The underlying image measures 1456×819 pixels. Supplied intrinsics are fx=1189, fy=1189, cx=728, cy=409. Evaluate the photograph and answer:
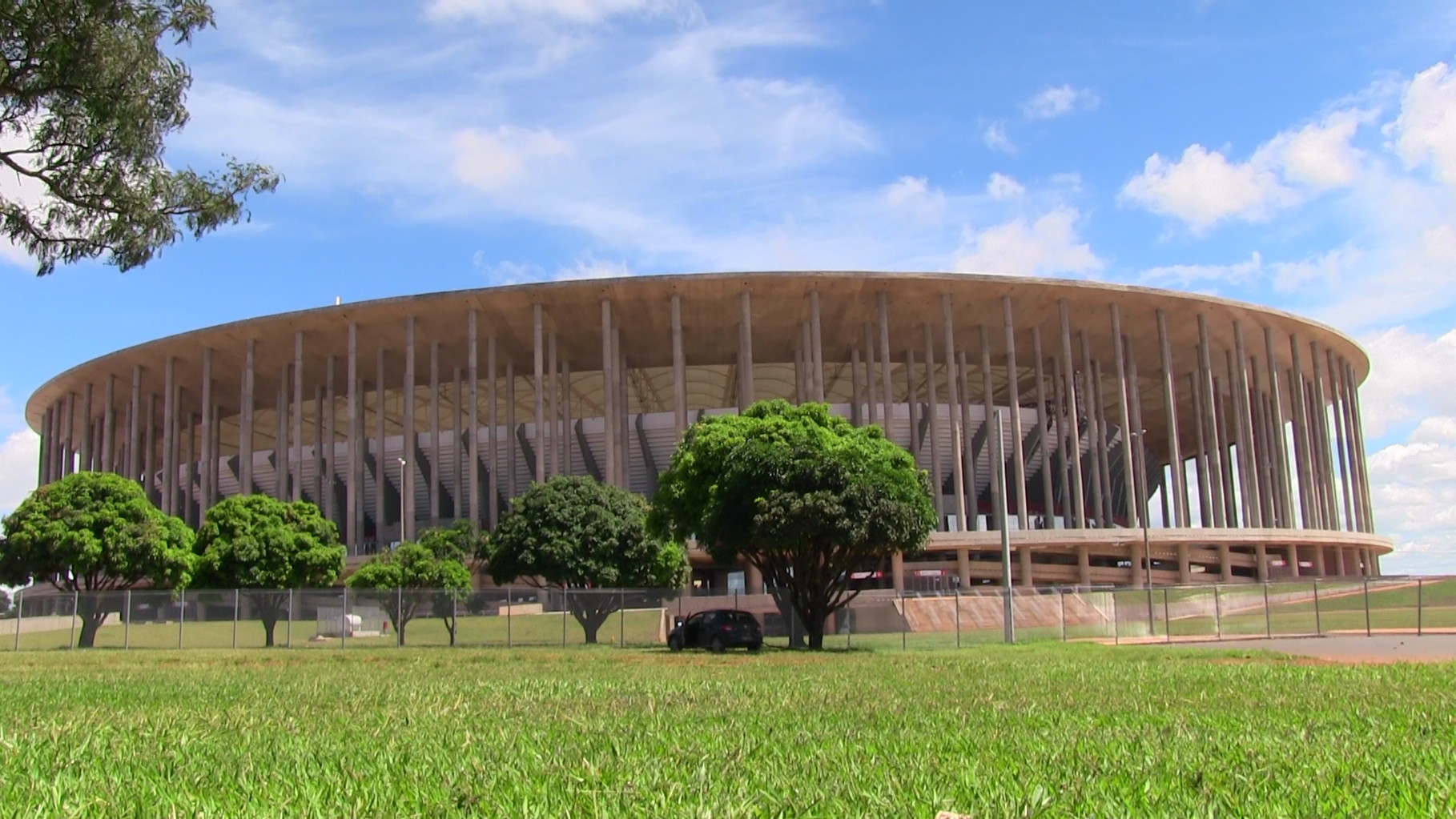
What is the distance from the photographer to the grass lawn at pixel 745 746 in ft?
20.0

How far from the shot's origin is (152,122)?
Result: 16469mm

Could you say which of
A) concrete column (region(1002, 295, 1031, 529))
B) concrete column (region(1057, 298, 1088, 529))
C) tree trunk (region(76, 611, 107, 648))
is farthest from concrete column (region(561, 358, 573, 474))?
tree trunk (region(76, 611, 107, 648))

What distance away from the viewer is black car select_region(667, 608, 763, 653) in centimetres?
3294

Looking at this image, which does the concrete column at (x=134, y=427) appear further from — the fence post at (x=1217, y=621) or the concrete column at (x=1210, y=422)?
the concrete column at (x=1210, y=422)

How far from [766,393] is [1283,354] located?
32284 millimetres

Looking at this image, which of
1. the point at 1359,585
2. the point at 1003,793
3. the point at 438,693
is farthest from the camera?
the point at 1359,585

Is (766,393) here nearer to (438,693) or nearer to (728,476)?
(728,476)

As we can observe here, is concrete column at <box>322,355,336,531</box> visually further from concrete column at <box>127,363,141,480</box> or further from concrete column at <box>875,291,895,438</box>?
concrete column at <box>875,291,895,438</box>

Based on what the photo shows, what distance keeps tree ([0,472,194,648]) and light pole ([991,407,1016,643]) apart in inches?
1206

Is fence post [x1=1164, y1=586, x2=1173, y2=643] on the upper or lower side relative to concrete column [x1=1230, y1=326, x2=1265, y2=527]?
lower

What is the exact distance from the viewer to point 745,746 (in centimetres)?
830

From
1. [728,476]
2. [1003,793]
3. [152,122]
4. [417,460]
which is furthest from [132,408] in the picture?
[1003,793]

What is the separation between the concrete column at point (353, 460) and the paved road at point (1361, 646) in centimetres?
4365

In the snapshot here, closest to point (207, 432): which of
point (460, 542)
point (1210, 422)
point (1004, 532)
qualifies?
point (460, 542)
